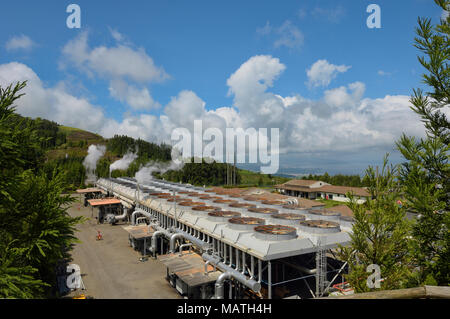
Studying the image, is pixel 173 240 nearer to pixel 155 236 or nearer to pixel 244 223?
pixel 155 236

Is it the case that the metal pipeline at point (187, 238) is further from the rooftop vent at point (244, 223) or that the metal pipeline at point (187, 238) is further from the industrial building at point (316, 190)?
the industrial building at point (316, 190)

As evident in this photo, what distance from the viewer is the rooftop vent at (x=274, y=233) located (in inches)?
796

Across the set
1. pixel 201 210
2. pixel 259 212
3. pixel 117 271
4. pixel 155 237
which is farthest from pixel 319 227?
pixel 117 271

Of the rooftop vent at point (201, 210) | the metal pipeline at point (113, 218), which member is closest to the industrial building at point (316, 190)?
the rooftop vent at point (201, 210)

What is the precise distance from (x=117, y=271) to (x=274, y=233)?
1757cm

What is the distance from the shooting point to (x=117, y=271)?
27.9 m

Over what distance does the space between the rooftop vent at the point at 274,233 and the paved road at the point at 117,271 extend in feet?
29.9

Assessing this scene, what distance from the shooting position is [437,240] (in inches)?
346

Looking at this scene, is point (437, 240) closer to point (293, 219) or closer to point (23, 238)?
point (23, 238)

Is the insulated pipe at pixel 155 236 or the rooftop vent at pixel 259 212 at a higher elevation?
the rooftop vent at pixel 259 212

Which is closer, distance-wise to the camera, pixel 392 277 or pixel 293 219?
pixel 392 277

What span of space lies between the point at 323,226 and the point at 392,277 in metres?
13.7
